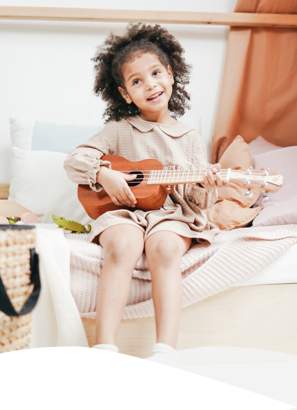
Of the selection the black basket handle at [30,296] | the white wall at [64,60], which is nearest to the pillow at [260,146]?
the white wall at [64,60]

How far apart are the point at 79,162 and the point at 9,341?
1.82 feet

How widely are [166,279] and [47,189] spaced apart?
0.68 metres

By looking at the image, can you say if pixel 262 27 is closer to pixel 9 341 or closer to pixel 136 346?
pixel 136 346

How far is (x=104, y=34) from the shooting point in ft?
4.91

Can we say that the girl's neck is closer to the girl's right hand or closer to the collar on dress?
the collar on dress

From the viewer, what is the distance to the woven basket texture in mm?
402

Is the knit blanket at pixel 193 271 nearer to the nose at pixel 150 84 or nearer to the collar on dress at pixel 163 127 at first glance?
the collar on dress at pixel 163 127

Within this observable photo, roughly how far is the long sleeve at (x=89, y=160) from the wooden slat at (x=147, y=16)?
662 millimetres

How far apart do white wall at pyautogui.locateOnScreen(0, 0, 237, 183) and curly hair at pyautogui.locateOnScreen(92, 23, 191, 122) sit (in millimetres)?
292

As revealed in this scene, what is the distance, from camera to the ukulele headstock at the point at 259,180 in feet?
2.60

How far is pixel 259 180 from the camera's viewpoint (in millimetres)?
805

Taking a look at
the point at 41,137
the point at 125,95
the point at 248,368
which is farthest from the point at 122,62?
the point at 248,368

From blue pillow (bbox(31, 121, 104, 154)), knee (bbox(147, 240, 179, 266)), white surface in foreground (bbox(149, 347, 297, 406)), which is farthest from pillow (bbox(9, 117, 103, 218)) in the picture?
white surface in foreground (bbox(149, 347, 297, 406))

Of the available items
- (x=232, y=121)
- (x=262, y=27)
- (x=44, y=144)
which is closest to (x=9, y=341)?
(x=44, y=144)
